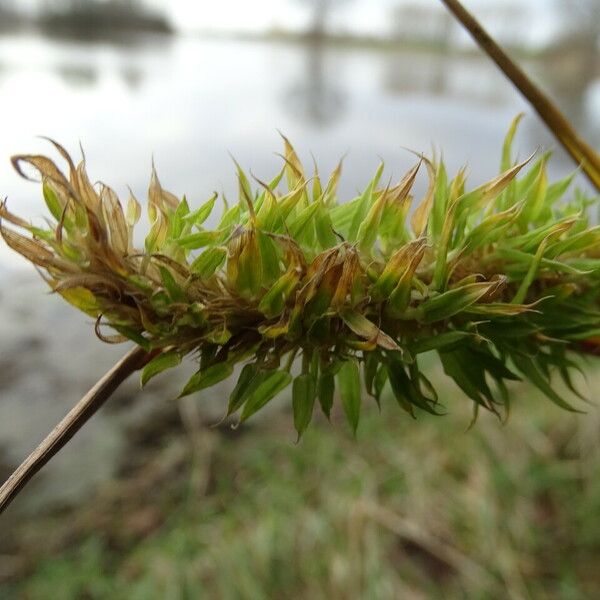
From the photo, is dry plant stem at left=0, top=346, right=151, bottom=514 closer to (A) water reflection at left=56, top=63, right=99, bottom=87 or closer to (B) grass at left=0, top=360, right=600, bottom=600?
(B) grass at left=0, top=360, right=600, bottom=600

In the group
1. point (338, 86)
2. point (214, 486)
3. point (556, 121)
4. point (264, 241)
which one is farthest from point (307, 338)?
point (338, 86)

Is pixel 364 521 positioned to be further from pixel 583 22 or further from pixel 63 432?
pixel 583 22

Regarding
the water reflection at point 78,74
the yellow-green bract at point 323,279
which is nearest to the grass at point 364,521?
the water reflection at point 78,74

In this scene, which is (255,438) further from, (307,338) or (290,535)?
(307,338)

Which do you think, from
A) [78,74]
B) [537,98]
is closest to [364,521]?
[537,98]

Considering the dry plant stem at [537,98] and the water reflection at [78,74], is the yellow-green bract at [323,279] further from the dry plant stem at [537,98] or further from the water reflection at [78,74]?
the water reflection at [78,74]

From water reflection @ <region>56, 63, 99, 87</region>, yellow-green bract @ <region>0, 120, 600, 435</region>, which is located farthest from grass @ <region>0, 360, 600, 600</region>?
yellow-green bract @ <region>0, 120, 600, 435</region>
